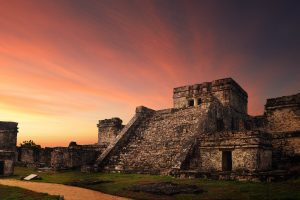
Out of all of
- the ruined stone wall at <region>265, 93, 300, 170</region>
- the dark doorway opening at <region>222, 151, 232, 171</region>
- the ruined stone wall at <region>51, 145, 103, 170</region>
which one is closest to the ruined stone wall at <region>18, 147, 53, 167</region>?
the ruined stone wall at <region>51, 145, 103, 170</region>

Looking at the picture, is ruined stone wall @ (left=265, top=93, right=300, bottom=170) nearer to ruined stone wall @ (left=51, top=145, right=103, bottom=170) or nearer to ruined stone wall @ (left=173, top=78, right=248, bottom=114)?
ruined stone wall @ (left=173, top=78, right=248, bottom=114)

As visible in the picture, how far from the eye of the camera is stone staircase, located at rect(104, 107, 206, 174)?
19.6m

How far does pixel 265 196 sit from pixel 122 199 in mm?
4933

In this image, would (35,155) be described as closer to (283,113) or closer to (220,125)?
(220,125)

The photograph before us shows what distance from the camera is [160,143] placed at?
73.3 ft

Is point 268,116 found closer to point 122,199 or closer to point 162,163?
point 162,163

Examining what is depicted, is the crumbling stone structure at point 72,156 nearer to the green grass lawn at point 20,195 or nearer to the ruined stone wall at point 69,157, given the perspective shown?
the ruined stone wall at point 69,157

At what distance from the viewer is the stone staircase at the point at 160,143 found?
1956cm

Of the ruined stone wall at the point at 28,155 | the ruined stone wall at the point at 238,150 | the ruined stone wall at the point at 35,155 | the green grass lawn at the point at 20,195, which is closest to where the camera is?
the green grass lawn at the point at 20,195

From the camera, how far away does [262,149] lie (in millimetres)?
17109

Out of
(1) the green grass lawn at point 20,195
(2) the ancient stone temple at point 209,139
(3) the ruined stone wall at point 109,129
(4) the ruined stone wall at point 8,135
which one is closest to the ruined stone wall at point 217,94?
(2) the ancient stone temple at point 209,139

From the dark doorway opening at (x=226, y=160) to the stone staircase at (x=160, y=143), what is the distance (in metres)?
2.24

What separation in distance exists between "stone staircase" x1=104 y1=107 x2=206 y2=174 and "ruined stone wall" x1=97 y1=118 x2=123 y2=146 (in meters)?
7.29

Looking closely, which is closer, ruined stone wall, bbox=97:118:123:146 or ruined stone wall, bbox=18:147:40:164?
ruined stone wall, bbox=18:147:40:164
